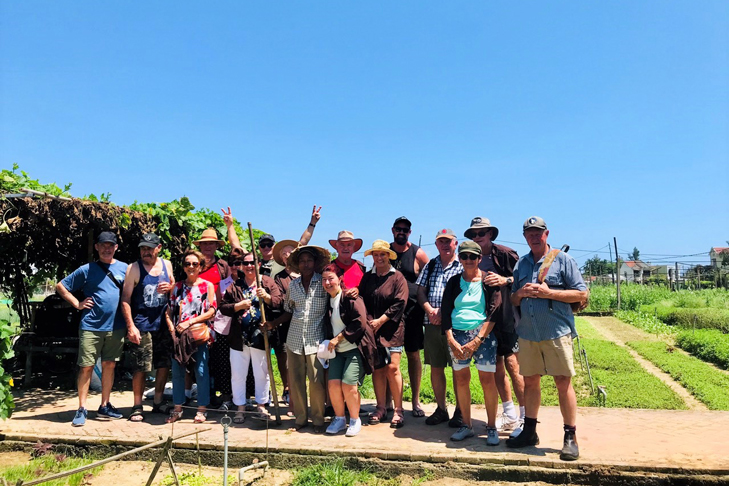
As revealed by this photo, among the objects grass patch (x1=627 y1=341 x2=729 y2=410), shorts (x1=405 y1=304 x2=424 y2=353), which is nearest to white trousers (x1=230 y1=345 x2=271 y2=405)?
shorts (x1=405 y1=304 x2=424 y2=353)

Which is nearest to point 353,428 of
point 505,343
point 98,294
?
point 505,343

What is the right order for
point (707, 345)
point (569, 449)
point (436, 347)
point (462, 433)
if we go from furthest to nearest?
point (707, 345) → point (436, 347) → point (462, 433) → point (569, 449)

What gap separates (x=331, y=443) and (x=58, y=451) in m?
2.70

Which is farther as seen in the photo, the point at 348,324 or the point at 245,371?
the point at 245,371

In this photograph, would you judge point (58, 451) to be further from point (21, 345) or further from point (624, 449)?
point (624, 449)

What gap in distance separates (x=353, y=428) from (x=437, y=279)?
1.74m

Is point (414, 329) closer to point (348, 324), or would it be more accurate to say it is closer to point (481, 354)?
point (348, 324)

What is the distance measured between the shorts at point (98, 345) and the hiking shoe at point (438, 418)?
3.55 metres

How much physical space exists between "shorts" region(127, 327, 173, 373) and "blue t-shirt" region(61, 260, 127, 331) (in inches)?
12.9

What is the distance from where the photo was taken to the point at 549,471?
171 inches

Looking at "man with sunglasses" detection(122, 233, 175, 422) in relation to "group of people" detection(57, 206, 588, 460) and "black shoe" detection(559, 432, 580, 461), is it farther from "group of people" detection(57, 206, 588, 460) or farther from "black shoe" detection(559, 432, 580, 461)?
"black shoe" detection(559, 432, 580, 461)

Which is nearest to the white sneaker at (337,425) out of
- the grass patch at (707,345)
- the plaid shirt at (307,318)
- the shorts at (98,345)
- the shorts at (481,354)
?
the plaid shirt at (307,318)

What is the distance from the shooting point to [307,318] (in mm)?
5395

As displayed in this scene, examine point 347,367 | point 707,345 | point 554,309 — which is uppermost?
point 554,309
